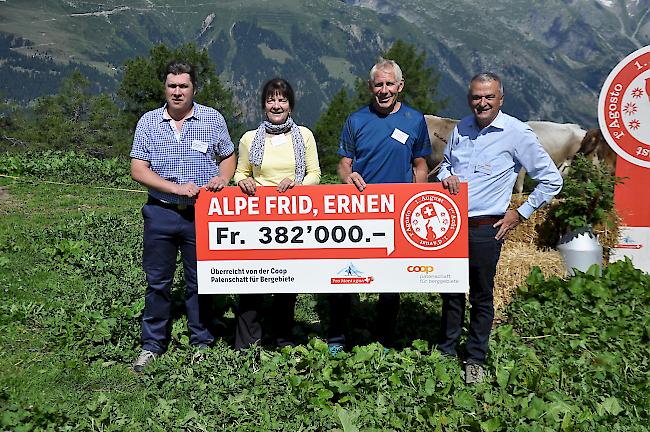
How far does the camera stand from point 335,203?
4605 millimetres

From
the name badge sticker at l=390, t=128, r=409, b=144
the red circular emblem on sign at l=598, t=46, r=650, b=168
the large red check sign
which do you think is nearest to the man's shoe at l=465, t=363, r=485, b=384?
the large red check sign

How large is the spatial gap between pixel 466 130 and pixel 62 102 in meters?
43.4

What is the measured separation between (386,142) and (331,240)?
83cm

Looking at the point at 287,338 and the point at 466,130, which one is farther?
the point at 287,338

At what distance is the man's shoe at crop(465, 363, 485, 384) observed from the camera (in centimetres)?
460

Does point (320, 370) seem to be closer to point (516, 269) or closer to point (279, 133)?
point (279, 133)

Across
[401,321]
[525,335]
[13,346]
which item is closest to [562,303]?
[525,335]

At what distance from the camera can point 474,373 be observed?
15.2 feet

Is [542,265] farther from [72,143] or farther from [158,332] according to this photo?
[72,143]

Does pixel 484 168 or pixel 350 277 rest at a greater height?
pixel 484 168

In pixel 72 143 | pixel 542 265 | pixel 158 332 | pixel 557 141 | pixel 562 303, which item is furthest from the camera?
pixel 72 143

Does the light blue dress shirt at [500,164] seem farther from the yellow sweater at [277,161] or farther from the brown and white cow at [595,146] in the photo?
the brown and white cow at [595,146]

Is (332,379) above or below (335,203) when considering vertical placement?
below

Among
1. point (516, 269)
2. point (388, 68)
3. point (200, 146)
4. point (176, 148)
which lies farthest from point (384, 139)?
point (516, 269)
